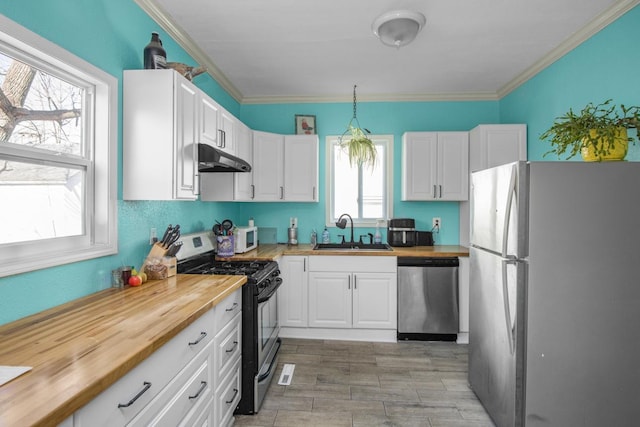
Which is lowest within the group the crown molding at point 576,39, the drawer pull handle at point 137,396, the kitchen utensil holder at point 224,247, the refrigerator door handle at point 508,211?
Result: the drawer pull handle at point 137,396

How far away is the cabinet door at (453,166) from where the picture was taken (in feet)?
11.7

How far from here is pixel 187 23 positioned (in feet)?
7.81

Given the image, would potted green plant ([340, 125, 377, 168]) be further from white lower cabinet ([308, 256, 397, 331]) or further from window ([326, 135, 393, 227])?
white lower cabinet ([308, 256, 397, 331])

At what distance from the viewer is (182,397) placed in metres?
1.40

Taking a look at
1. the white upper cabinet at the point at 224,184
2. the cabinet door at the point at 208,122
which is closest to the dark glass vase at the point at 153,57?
the cabinet door at the point at 208,122

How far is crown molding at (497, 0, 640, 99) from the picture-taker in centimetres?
212

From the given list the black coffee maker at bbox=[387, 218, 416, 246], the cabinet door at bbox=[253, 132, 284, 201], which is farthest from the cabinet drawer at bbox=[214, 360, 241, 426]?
the black coffee maker at bbox=[387, 218, 416, 246]

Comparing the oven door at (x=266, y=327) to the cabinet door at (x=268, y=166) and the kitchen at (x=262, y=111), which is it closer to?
the kitchen at (x=262, y=111)

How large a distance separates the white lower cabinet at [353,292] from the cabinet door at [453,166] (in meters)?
1.00

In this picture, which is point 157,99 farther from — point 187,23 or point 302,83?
point 302,83

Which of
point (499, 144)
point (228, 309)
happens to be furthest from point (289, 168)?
point (499, 144)

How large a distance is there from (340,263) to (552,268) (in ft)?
6.30

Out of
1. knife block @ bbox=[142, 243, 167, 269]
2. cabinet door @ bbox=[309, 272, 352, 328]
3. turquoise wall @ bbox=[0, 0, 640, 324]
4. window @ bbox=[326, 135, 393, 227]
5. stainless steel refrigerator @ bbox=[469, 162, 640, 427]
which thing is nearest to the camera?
turquoise wall @ bbox=[0, 0, 640, 324]

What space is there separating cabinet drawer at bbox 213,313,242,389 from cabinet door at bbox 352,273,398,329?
58.8 inches
